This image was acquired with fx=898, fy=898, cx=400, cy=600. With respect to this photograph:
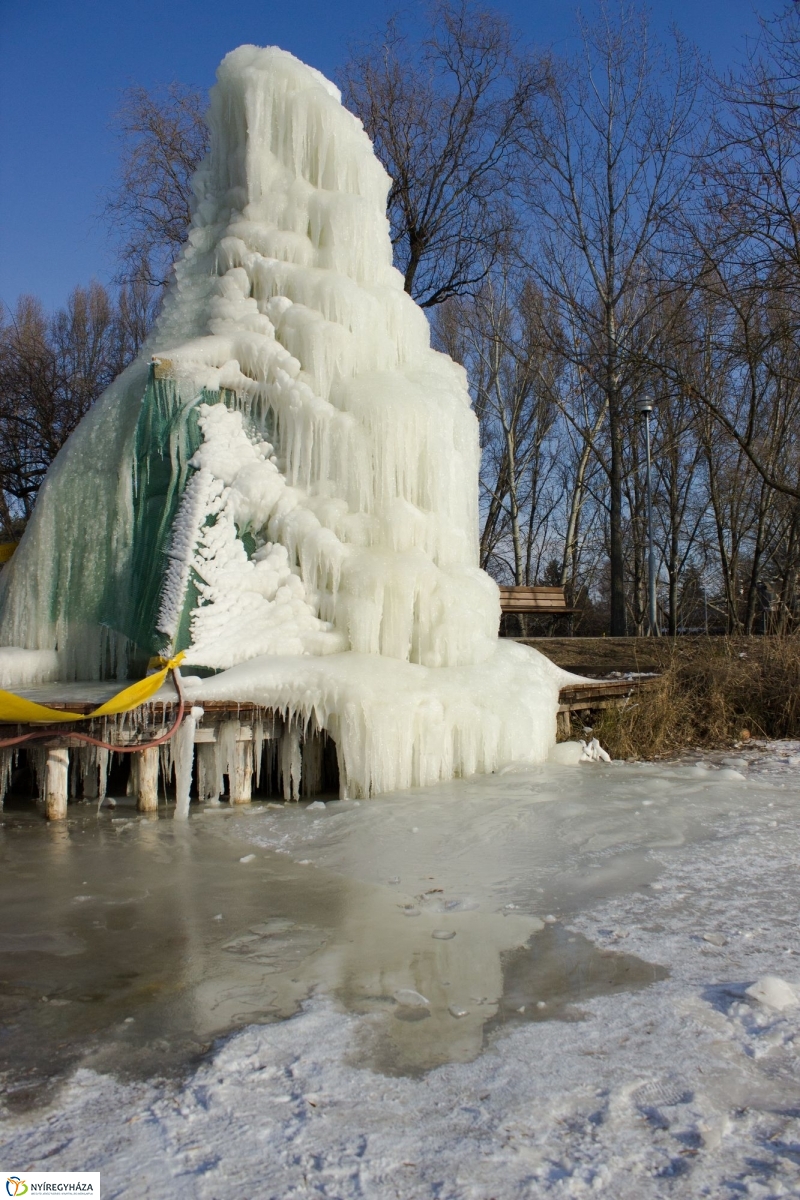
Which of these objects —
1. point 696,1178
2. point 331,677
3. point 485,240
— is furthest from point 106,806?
point 485,240

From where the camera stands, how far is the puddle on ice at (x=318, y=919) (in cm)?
244

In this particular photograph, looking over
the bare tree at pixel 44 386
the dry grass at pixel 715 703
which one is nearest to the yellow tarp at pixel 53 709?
the dry grass at pixel 715 703

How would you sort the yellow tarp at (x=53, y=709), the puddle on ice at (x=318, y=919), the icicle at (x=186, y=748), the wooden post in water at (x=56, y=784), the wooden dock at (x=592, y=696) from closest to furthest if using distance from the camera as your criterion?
1. the puddle on ice at (x=318, y=919)
2. the yellow tarp at (x=53, y=709)
3. the wooden post in water at (x=56, y=784)
4. the icicle at (x=186, y=748)
5. the wooden dock at (x=592, y=696)

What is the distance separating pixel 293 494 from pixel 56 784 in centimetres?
275

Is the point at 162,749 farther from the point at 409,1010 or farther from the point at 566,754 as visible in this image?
the point at 409,1010

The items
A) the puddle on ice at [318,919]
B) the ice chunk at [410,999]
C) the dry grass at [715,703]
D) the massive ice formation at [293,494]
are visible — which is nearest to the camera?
the puddle on ice at [318,919]

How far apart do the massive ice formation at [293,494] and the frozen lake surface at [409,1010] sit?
61.4 inches

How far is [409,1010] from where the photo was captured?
253cm

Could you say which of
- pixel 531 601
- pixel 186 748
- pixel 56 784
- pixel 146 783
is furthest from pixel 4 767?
pixel 531 601

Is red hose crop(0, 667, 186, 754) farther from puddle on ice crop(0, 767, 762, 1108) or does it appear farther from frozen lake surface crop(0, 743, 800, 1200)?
frozen lake surface crop(0, 743, 800, 1200)

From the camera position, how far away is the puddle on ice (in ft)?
7.99

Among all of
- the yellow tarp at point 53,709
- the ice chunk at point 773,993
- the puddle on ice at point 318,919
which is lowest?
the puddle on ice at point 318,919

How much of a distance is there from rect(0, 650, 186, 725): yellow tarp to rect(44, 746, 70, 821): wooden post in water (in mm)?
202

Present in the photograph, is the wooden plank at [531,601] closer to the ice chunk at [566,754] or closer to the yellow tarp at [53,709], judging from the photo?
the ice chunk at [566,754]
